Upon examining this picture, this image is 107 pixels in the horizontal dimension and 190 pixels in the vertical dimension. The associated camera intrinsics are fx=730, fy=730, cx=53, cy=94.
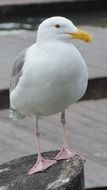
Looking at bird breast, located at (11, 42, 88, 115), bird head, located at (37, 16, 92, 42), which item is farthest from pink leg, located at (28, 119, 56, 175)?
bird head, located at (37, 16, 92, 42)

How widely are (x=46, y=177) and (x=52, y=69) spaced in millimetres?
669

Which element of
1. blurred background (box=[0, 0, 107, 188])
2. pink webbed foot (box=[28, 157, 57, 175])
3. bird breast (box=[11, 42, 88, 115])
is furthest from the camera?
blurred background (box=[0, 0, 107, 188])

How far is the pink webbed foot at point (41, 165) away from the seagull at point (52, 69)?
0.34m

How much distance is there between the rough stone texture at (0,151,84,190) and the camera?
3713 mm

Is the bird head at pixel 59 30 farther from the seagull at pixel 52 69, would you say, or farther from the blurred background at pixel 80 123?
the blurred background at pixel 80 123

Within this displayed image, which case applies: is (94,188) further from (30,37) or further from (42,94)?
(30,37)

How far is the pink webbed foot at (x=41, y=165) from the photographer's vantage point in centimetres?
390

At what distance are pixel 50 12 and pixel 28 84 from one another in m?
10.2

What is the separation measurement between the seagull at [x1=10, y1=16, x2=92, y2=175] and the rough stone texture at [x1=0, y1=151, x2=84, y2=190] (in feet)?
1.15

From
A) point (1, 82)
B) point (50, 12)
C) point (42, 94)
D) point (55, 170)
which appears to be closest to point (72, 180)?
point (55, 170)

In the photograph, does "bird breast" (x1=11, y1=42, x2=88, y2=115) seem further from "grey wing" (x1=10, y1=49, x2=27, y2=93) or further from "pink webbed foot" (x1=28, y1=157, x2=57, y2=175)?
"pink webbed foot" (x1=28, y1=157, x2=57, y2=175)

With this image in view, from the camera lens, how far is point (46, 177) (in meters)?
3.85

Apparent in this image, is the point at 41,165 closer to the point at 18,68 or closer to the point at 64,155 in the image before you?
the point at 64,155

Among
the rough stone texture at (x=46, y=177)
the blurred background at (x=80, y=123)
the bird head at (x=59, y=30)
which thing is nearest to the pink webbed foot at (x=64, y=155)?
the rough stone texture at (x=46, y=177)
